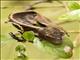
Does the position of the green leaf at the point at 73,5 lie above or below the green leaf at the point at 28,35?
above

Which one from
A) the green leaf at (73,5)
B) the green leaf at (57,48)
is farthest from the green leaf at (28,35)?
the green leaf at (73,5)

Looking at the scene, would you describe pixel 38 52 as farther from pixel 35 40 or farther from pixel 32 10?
pixel 32 10

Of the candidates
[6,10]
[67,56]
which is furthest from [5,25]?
[67,56]

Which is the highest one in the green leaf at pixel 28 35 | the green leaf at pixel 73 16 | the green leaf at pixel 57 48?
the green leaf at pixel 73 16

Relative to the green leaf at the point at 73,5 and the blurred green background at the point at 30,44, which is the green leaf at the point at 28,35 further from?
the green leaf at the point at 73,5

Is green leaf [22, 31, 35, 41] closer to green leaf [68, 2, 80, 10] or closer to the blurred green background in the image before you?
the blurred green background

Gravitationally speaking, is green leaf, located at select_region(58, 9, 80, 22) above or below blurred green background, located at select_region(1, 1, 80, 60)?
above

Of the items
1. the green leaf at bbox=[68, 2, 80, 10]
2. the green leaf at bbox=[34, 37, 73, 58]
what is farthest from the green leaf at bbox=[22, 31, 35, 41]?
the green leaf at bbox=[68, 2, 80, 10]
